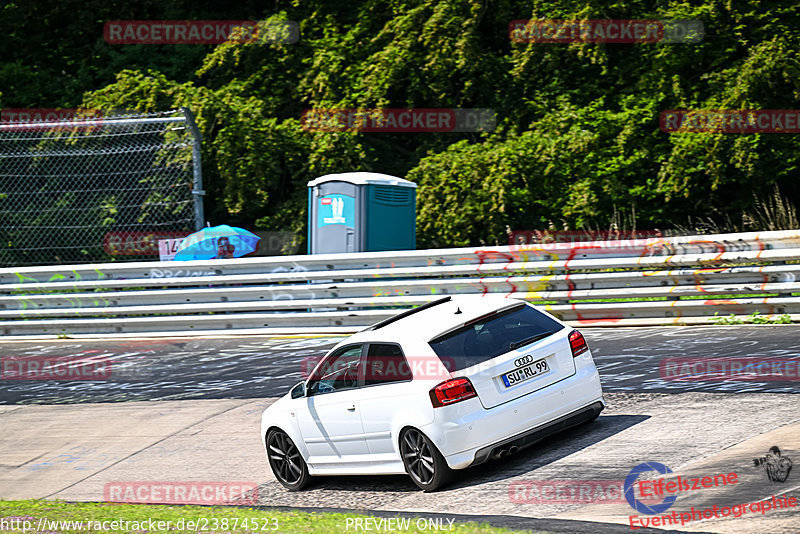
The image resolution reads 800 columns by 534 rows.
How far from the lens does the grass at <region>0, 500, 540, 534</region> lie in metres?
6.51

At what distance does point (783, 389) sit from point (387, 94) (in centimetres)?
1512

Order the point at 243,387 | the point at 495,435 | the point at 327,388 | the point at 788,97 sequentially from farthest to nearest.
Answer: the point at 788,97 < the point at 243,387 < the point at 327,388 < the point at 495,435

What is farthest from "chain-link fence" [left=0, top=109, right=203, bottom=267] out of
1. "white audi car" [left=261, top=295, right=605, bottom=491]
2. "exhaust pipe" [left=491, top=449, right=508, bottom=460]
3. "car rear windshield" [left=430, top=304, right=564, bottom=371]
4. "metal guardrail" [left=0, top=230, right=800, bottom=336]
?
"exhaust pipe" [left=491, top=449, right=508, bottom=460]

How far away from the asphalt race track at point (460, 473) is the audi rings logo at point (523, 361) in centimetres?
82

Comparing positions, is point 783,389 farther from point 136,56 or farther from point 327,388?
point 136,56

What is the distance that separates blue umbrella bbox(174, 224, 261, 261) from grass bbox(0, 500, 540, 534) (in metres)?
8.35

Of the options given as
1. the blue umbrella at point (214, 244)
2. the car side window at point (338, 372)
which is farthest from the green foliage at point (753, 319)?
the blue umbrella at point (214, 244)

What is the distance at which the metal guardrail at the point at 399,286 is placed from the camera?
12562 mm

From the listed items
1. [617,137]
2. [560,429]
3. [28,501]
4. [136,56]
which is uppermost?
[136,56]

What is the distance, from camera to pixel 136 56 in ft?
82.1

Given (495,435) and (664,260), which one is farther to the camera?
(664,260)

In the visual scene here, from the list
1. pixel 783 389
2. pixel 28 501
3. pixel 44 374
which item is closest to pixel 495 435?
pixel 783 389

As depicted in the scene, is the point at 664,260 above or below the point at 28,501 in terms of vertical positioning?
above

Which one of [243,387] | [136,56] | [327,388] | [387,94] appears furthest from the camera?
[136,56]
